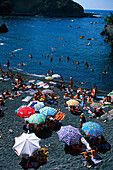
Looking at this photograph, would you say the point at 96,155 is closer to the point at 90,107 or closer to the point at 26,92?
the point at 90,107

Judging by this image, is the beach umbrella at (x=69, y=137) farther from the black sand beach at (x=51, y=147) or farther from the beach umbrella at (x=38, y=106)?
the beach umbrella at (x=38, y=106)

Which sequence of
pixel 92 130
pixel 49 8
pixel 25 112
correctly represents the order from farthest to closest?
pixel 49 8 → pixel 25 112 → pixel 92 130

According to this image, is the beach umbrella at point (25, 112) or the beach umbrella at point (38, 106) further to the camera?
the beach umbrella at point (38, 106)

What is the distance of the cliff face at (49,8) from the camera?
541ft

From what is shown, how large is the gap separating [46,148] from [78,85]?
55.0 ft

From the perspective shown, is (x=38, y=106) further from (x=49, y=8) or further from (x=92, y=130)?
(x=49, y=8)

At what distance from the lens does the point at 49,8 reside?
168 meters

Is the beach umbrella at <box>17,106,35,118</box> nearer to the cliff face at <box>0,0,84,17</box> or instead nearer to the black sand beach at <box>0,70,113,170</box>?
the black sand beach at <box>0,70,113,170</box>

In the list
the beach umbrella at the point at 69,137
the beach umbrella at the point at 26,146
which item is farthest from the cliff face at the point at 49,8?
the beach umbrella at the point at 26,146

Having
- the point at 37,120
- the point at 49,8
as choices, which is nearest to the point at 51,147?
the point at 37,120

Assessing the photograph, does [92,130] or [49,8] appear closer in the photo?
[92,130]

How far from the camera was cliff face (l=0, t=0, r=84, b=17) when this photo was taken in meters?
165

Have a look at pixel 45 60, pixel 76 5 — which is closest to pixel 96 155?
pixel 45 60

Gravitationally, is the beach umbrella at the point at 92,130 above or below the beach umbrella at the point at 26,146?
above
